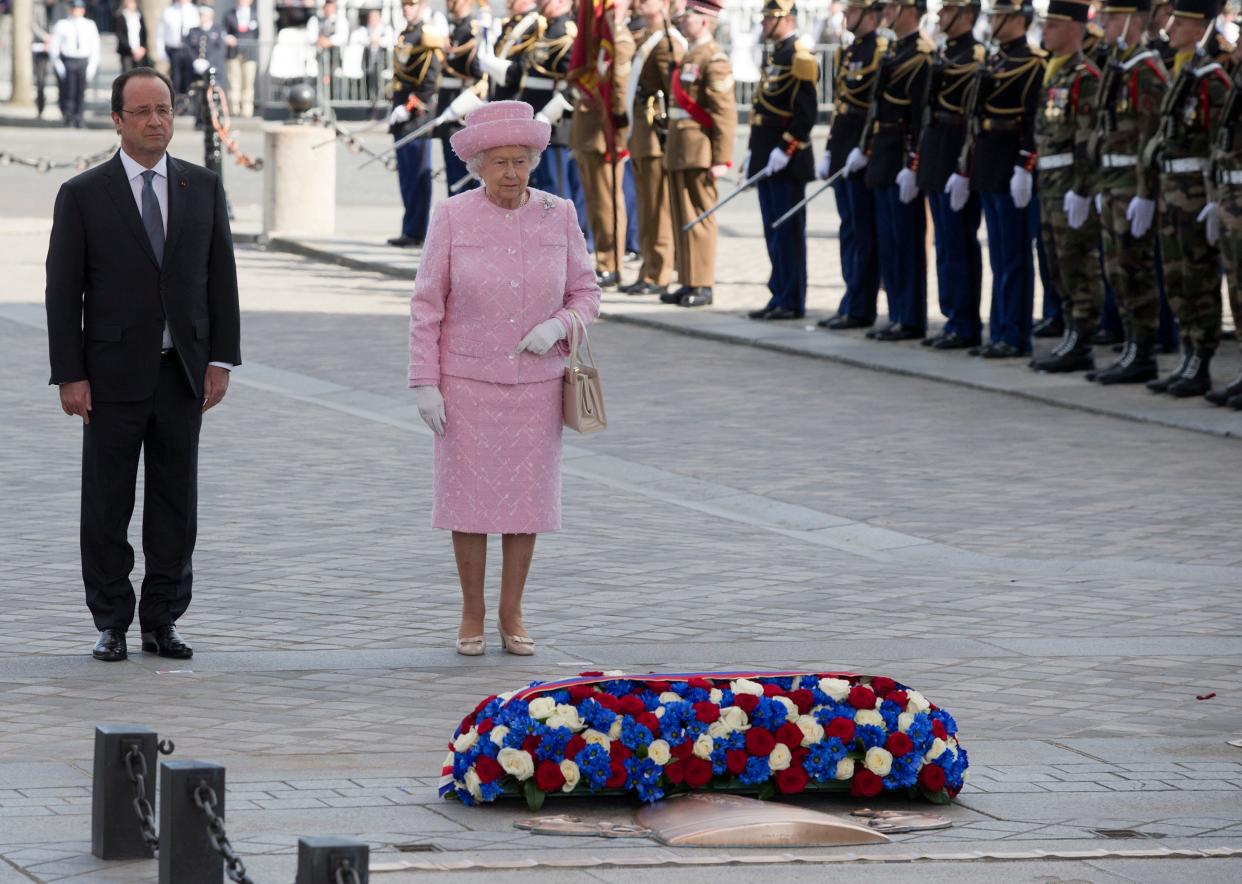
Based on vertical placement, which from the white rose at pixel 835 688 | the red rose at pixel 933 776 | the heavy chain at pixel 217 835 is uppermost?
the heavy chain at pixel 217 835

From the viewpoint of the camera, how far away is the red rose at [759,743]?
19.2 ft

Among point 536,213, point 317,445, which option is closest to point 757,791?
point 536,213

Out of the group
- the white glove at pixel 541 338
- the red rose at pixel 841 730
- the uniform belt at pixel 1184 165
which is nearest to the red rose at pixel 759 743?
the red rose at pixel 841 730

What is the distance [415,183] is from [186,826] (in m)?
16.7

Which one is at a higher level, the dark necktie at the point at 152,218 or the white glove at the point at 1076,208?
the dark necktie at the point at 152,218

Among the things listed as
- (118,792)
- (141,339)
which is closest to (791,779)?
(118,792)

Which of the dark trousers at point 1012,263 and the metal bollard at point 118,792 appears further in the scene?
the dark trousers at point 1012,263

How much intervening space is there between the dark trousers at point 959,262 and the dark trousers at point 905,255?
0.87 ft

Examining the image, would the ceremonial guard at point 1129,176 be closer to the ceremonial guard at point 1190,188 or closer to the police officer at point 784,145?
the ceremonial guard at point 1190,188

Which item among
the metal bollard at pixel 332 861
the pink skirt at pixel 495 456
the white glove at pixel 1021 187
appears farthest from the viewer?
the white glove at pixel 1021 187

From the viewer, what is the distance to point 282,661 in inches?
291

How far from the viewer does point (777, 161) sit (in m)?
16.3

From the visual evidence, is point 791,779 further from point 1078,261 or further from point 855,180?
point 855,180

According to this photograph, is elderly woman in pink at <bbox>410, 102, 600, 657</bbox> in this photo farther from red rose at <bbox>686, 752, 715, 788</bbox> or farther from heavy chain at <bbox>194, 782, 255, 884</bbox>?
heavy chain at <bbox>194, 782, 255, 884</bbox>
